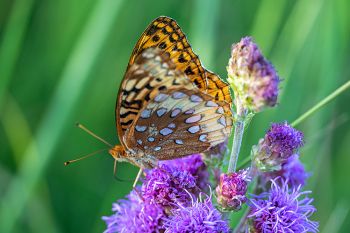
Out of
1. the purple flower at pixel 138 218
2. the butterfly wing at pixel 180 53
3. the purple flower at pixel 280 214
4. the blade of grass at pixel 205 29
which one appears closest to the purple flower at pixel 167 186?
the purple flower at pixel 138 218

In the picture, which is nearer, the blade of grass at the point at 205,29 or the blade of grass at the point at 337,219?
the blade of grass at the point at 337,219

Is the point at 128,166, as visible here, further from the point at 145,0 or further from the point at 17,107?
the point at 145,0

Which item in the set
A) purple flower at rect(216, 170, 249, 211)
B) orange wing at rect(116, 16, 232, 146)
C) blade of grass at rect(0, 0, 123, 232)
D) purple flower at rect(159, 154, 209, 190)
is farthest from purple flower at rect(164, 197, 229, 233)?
blade of grass at rect(0, 0, 123, 232)

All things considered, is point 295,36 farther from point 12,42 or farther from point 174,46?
point 12,42

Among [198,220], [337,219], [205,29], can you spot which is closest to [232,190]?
[198,220]

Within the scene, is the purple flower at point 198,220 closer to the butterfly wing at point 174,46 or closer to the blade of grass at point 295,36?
the butterfly wing at point 174,46

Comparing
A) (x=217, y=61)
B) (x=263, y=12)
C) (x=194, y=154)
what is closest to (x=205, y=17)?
(x=263, y=12)
